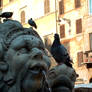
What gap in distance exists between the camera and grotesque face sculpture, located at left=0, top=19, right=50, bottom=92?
1138 millimetres

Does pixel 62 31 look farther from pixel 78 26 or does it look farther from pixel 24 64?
pixel 24 64

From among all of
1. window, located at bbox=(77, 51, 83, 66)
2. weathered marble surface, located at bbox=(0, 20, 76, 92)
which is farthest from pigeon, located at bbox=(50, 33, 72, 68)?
window, located at bbox=(77, 51, 83, 66)

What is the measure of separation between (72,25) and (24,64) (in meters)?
20.5

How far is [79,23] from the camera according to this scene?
21.2 meters

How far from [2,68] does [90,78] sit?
759 inches

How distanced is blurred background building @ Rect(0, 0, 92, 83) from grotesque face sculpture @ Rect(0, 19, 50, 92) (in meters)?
17.9

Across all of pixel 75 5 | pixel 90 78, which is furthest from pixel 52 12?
pixel 90 78

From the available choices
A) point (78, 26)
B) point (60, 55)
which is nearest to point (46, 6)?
point (78, 26)

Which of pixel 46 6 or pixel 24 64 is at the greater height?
pixel 46 6

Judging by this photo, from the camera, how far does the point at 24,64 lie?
1142mm

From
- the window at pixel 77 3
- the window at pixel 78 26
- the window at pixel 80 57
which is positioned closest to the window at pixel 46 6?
the window at pixel 77 3

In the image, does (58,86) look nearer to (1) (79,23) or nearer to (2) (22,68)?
(2) (22,68)

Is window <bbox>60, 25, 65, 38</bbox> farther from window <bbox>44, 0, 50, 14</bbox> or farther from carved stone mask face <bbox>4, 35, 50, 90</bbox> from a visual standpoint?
carved stone mask face <bbox>4, 35, 50, 90</bbox>

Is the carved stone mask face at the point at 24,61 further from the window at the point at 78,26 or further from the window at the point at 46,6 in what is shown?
the window at the point at 46,6
